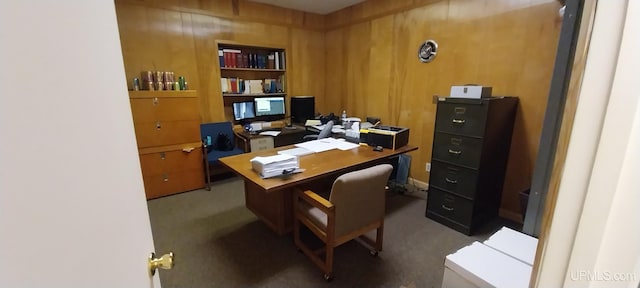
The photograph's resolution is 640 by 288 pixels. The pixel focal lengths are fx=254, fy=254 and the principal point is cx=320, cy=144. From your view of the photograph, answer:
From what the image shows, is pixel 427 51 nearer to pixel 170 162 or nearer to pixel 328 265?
pixel 328 265

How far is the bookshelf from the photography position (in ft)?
12.4

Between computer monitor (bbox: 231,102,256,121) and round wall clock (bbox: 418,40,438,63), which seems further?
computer monitor (bbox: 231,102,256,121)

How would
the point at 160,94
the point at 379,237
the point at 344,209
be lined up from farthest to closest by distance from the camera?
the point at 160,94, the point at 379,237, the point at 344,209

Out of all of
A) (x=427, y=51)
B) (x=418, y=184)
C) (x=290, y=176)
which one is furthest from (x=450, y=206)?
(x=427, y=51)

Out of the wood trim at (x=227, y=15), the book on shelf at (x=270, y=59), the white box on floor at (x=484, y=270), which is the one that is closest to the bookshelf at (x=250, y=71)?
the book on shelf at (x=270, y=59)

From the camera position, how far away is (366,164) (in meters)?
2.10

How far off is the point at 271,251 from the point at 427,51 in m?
2.87

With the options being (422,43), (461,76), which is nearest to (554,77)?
(461,76)

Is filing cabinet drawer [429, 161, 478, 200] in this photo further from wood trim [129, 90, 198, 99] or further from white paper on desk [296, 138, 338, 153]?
wood trim [129, 90, 198, 99]

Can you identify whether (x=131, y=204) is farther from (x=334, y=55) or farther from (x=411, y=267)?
(x=334, y=55)

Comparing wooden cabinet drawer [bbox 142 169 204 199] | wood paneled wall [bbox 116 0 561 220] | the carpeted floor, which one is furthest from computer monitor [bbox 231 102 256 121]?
the carpeted floor

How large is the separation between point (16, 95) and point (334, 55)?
4481mm

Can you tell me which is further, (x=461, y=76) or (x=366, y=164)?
(x=461, y=76)

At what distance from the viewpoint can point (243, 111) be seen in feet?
13.1
